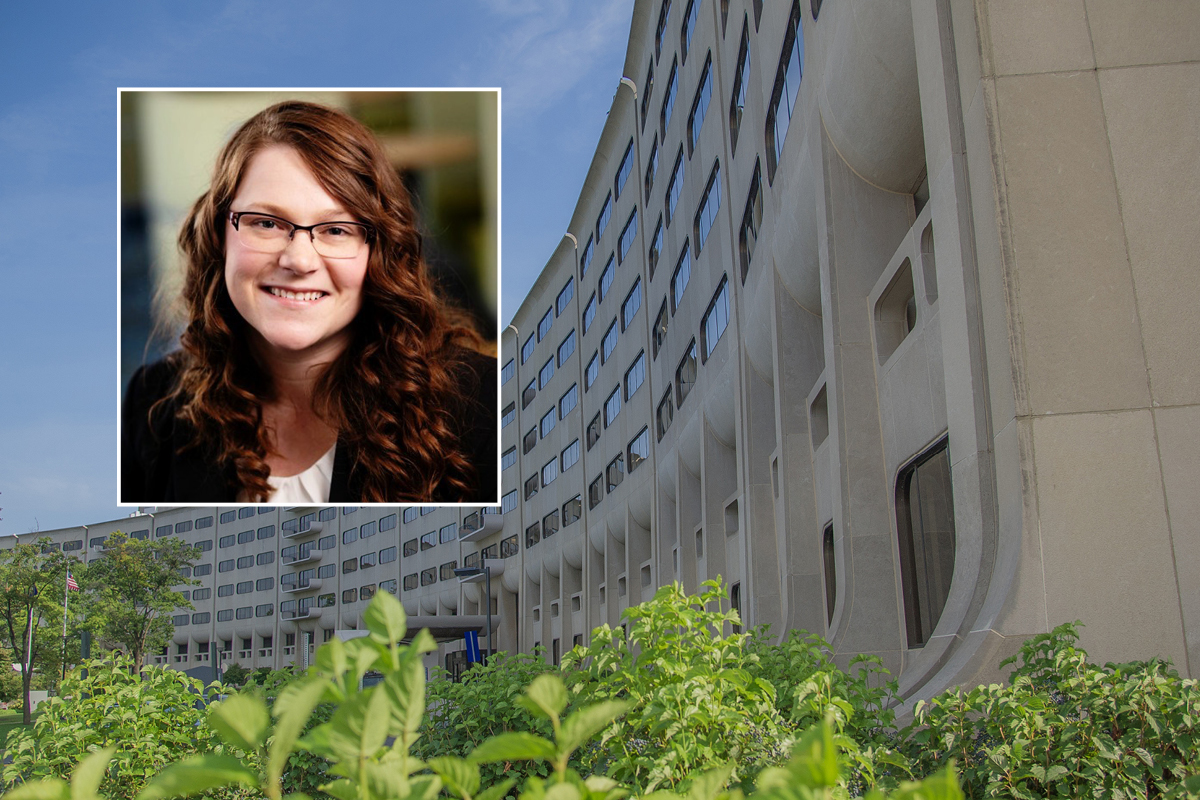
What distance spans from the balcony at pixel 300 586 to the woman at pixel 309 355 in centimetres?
8832

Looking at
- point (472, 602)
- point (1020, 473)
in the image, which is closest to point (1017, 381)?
point (1020, 473)

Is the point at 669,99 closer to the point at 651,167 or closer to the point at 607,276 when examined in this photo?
the point at 651,167

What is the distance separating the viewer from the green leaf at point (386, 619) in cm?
159

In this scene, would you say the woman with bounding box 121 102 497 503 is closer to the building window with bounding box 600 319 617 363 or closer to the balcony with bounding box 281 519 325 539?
the building window with bounding box 600 319 617 363

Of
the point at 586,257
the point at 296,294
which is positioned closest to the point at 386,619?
the point at 296,294

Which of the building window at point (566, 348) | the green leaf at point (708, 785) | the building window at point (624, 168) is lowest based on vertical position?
the green leaf at point (708, 785)

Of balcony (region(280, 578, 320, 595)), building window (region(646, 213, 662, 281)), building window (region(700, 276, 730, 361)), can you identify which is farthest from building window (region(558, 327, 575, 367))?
balcony (region(280, 578, 320, 595))

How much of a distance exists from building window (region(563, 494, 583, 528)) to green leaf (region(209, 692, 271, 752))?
173 feet

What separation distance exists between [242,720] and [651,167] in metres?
42.0

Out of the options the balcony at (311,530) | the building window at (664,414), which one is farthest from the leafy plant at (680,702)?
the balcony at (311,530)

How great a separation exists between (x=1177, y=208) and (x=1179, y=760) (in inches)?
257

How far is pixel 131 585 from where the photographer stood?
63.5 meters

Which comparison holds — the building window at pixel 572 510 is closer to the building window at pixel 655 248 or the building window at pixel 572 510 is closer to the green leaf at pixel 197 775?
the building window at pixel 655 248

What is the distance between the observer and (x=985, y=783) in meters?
5.18
